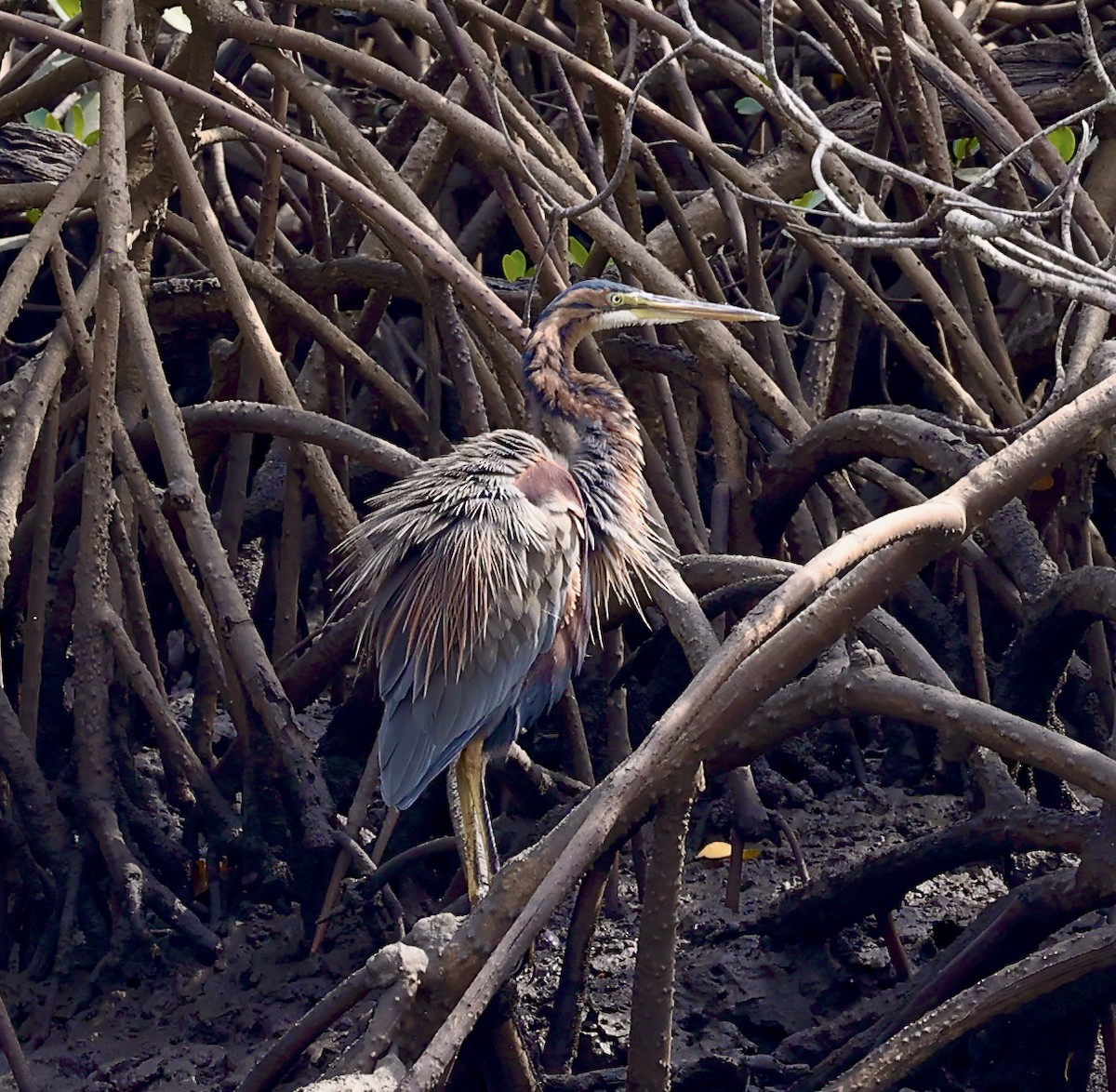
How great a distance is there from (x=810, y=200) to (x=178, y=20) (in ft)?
5.34

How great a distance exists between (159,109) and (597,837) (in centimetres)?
210

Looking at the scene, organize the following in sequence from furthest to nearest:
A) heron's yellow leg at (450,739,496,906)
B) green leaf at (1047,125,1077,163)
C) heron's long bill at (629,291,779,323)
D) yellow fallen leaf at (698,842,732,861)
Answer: green leaf at (1047,125,1077,163)
yellow fallen leaf at (698,842,732,861)
heron's long bill at (629,291,779,323)
heron's yellow leg at (450,739,496,906)

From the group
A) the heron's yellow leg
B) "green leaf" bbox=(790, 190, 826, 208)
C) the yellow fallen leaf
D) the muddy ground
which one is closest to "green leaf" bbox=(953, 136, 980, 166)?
"green leaf" bbox=(790, 190, 826, 208)

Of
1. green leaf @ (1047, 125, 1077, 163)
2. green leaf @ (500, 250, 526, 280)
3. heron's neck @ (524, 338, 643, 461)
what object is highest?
green leaf @ (1047, 125, 1077, 163)

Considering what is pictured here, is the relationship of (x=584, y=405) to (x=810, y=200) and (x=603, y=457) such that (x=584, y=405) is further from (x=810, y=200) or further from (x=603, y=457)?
(x=810, y=200)

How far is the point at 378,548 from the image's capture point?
126 inches

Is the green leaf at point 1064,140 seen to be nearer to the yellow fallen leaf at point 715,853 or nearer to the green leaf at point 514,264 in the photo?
the green leaf at point 514,264

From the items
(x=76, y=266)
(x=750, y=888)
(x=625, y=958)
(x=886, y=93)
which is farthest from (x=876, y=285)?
(x=76, y=266)

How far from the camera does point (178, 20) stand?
3639 millimetres

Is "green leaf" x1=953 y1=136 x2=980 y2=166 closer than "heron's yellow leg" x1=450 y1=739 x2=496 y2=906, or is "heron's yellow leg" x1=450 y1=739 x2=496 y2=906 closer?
"heron's yellow leg" x1=450 y1=739 x2=496 y2=906

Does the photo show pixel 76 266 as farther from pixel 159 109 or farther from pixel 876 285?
pixel 876 285

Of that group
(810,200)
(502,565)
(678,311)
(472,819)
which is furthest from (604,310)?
(472,819)

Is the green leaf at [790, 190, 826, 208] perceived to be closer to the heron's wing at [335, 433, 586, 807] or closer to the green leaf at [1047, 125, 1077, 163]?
the green leaf at [1047, 125, 1077, 163]

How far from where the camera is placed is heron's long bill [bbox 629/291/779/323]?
3180mm
